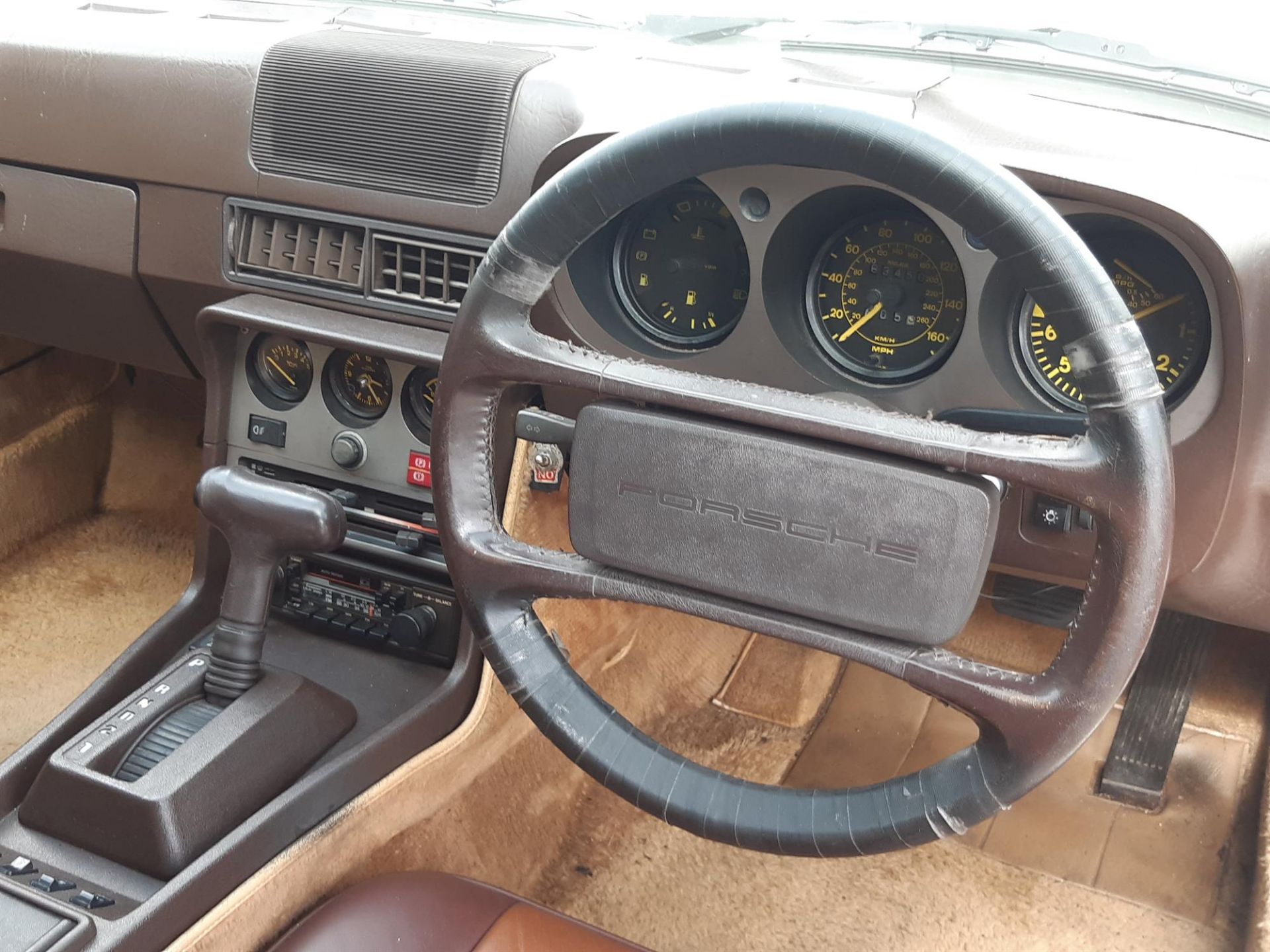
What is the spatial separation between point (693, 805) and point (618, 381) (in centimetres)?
40

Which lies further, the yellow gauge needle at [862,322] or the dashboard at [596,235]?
the yellow gauge needle at [862,322]

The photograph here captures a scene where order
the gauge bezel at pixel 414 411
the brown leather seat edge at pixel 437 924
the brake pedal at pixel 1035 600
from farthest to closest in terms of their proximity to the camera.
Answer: the brake pedal at pixel 1035 600 < the gauge bezel at pixel 414 411 < the brown leather seat edge at pixel 437 924

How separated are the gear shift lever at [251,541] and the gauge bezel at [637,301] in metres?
0.43

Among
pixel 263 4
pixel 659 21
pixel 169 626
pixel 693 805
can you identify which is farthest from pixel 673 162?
pixel 263 4

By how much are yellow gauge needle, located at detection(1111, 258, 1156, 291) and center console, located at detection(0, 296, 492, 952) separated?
792 mm

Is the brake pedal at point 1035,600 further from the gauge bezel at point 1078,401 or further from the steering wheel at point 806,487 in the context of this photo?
the steering wheel at point 806,487

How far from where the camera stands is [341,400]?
170 centimetres

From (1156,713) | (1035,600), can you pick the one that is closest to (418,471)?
(1035,600)

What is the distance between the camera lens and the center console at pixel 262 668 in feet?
4.17

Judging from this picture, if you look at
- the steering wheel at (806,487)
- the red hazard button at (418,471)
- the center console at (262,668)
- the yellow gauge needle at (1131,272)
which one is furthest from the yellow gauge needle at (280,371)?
the yellow gauge needle at (1131,272)

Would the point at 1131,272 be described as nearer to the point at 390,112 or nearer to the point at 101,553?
the point at 390,112

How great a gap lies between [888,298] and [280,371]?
2.88 ft

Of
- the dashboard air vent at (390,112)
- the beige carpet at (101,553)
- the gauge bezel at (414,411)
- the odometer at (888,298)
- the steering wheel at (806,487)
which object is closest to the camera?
the steering wheel at (806,487)

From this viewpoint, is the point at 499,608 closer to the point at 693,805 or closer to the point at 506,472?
the point at 693,805
